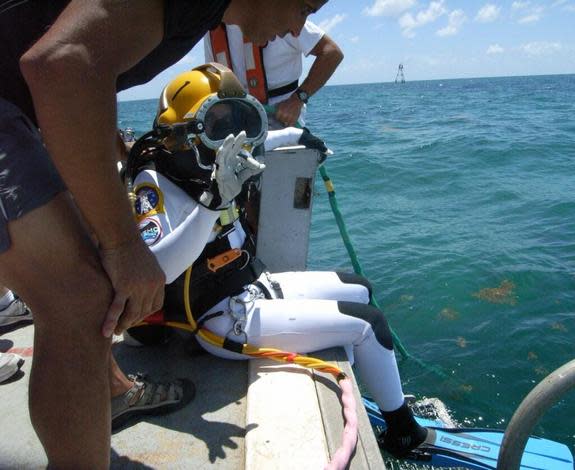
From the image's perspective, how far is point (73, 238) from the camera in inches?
44.2

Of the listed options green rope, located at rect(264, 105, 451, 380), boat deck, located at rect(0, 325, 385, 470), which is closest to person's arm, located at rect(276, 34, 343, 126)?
green rope, located at rect(264, 105, 451, 380)

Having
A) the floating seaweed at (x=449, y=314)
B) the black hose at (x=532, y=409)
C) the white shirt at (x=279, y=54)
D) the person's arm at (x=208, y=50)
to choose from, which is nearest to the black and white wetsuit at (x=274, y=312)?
the black hose at (x=532, y=409)

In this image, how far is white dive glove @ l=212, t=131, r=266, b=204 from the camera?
149 cm

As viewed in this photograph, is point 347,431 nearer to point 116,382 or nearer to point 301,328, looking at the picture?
point 301,328

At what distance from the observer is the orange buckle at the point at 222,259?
6.38 feet

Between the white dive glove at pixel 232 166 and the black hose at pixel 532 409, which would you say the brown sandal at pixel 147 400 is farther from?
the black hose at pixel 532 409

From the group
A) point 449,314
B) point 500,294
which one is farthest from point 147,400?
point 500,294

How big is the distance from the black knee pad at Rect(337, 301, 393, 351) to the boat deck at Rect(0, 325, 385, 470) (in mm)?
176

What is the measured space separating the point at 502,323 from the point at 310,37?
2.95 meters

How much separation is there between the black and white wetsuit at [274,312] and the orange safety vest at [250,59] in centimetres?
103

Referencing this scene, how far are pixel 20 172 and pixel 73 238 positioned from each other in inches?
7.1

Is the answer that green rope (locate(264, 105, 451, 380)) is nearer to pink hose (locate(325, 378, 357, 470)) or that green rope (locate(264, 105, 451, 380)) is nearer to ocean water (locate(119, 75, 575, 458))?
ocean water (locate(119, 75, 575, 458))

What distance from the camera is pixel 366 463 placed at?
4.74 ft

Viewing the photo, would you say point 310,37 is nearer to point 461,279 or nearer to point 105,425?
point 105,425
